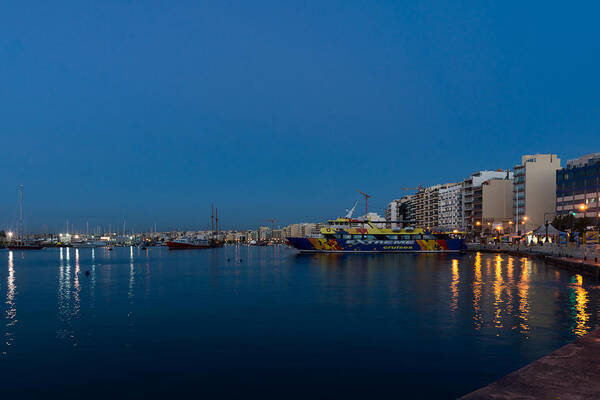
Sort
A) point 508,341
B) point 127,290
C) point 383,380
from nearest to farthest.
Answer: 1. point 383,380
2. point 508,341
3. point 127,290

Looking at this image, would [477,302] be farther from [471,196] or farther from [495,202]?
[471,196]

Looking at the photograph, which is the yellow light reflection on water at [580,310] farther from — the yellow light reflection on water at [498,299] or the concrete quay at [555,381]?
the concrete quay at [555,381]

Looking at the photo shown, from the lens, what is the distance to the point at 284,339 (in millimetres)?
18984

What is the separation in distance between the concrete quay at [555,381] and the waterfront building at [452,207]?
17476 centimetres

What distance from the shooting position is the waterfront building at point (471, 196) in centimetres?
16654

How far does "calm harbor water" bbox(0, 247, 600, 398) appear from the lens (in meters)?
13.5

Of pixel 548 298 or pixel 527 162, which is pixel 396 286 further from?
pixel 527 162

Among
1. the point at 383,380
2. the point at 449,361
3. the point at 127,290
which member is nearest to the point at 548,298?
the point at 449,361

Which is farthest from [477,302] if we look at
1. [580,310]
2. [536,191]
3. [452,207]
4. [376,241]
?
[452,207]

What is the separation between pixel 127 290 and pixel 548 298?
30.8 meters

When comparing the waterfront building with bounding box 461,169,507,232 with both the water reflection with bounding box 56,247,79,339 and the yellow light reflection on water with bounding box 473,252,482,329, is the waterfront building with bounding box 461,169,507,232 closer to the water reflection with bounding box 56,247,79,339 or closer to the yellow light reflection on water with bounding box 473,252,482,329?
the yellow light reflection on water with bounding box 473,252,482,329

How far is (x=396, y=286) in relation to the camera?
37.9 metres

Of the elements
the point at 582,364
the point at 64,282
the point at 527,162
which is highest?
the point at 527,162

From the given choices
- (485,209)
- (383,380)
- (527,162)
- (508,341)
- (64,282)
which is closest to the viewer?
(383,380)
